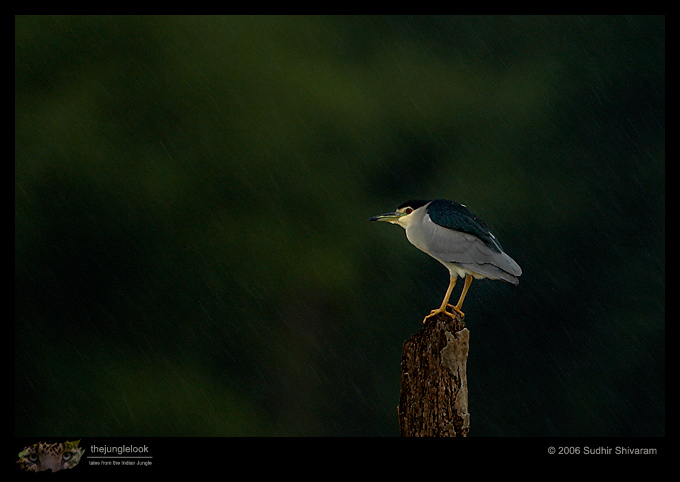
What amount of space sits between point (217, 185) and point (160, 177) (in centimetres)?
86

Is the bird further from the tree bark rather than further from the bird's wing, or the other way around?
the tree bark

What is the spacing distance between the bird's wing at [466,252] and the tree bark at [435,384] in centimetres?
64

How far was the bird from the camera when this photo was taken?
14.0 ft

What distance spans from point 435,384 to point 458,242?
3.08 ft

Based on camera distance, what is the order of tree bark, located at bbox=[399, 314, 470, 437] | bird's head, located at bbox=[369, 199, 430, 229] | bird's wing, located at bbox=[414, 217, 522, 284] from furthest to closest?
bird's head, located at bbox=[369, 199, 430, 229], bird's wing, located at bbox=[414, 217, 522, 284], tree bark, located at bbox=[399, 314, 470, 437]

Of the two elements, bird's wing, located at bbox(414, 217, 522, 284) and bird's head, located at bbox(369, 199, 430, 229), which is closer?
bird's wing, located at bbox(414, 217, 522, 284)

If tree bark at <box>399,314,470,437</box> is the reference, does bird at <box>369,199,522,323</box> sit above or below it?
above

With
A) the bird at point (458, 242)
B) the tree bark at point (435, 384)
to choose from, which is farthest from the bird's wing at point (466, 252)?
the tree bark at point (435, 384)

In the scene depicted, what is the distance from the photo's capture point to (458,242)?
4250mm

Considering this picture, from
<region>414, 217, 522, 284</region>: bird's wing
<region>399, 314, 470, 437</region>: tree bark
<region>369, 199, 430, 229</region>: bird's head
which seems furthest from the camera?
<region>369, 199, 430, 229</region>: bird's head

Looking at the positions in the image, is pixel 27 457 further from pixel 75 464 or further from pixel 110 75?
pixel 110 75

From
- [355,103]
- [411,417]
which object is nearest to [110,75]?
[355,103]

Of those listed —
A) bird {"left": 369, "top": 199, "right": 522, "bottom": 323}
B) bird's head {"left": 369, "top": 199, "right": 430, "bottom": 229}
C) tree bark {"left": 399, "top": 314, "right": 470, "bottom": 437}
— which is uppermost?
bird's head {"left": 369, "top": 199, "right": 430, "bottom": 229}

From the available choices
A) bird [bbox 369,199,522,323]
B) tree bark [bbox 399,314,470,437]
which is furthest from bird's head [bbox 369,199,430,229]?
tree bark [bbox 399,314,470,437]
